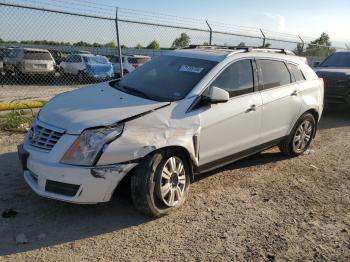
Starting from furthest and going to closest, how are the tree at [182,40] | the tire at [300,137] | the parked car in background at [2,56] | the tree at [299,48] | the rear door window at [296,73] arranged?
the tree at [299,48]
the parked car in background at [2,56]
the tree at [182,40]
the tire at [300,137]
the rear door window at [296,73]

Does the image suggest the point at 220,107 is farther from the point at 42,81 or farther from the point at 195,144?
the point at 42,81

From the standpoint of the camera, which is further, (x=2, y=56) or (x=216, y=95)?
(x=2, y=56)

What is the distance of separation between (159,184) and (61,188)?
0.95 m

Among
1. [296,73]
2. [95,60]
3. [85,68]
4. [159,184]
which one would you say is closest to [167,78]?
[159,184]

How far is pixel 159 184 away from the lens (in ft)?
13.3

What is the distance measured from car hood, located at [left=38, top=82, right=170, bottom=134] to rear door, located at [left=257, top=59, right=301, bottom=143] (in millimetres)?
1688

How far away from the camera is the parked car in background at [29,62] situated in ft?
54.9

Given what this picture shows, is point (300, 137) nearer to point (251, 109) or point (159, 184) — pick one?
point (251, 109)

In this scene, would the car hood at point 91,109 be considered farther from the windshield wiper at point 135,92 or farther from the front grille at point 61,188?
the front grille at point 61,188

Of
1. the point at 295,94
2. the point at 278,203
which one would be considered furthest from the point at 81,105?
the point at 295,94

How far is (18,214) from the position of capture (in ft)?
13.5

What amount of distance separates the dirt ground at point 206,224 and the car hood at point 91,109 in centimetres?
91

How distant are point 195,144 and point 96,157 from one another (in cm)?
117

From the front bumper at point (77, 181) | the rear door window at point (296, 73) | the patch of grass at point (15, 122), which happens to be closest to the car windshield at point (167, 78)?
the front bumper at point (77, 181)
